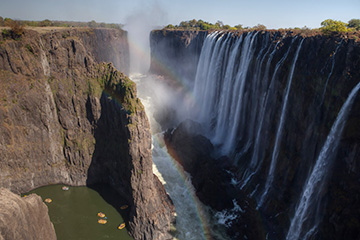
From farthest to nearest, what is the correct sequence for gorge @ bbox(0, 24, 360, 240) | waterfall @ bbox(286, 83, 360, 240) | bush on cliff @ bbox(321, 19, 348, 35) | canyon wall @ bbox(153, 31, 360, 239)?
bush on cliff @ bbox(321, 19, 348, 35)
gorge @ bbox(0, 24, 360, 240)
canyon wall @ bbox(153, 31, 360, 239)
waterfall @ bbox(286, 83, 360, 240)

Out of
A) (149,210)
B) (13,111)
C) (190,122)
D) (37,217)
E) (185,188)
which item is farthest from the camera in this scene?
(190,122)

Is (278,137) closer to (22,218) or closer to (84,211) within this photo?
(84,211)

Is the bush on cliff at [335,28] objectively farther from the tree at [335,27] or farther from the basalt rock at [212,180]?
the basalt rock at [212,180]

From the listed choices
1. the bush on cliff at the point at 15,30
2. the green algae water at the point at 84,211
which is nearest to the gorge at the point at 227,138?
the bush on cliff at the point at 15,30

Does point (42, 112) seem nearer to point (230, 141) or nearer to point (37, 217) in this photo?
point (37, 217)

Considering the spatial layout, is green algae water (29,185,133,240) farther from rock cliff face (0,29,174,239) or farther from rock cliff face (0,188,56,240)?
rock cliff face (0,188,56,240)

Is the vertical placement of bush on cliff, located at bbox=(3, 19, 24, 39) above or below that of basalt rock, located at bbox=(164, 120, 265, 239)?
above

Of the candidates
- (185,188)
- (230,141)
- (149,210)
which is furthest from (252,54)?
(149,210)

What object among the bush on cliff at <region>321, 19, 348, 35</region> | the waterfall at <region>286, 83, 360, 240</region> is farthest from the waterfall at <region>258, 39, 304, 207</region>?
the waterfall at <region>286, 83, 360, 240</region>
